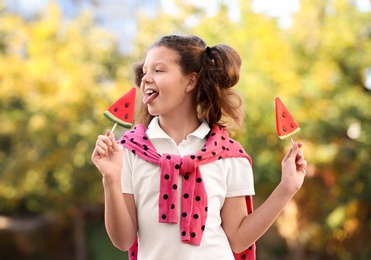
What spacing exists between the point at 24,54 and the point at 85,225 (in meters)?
3.94

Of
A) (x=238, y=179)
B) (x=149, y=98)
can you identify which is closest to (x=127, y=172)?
(x=149, y=98)

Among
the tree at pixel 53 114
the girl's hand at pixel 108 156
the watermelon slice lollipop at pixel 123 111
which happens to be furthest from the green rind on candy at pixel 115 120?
the tree at pixel 53 114

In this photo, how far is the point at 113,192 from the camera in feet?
7.72

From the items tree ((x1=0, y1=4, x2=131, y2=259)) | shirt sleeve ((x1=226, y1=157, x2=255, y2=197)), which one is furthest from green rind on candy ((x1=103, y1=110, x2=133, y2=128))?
tree ((x1=0, y1=4, x2=131, y2=259))

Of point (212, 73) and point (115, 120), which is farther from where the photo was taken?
point (212, 73)

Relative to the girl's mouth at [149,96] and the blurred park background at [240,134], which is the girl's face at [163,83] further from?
the blurred park background at [240,134]

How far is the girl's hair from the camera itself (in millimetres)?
2592

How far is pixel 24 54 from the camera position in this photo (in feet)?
54.6

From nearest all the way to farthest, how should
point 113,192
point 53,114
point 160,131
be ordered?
1. point 113,192
2. point 160,131
3. point 53,114

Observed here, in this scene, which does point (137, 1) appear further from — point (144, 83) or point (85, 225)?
point (144, 83)

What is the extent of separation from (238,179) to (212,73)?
37 cm

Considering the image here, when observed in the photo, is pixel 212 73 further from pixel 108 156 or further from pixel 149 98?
pixel 108 156

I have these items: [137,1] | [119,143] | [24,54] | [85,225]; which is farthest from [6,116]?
[137,1]

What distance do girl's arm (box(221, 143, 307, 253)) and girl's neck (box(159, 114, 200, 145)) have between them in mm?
264
